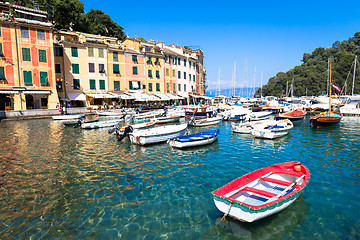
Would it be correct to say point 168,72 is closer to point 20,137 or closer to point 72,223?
point 20,137

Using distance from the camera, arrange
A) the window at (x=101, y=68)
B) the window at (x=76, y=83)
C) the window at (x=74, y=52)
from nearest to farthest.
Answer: the window at (x=74, y=52)
the window at (x=76, y=83)
the window at (x=101, y=68)

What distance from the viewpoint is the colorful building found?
3159 cm

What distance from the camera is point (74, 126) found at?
84.5ft

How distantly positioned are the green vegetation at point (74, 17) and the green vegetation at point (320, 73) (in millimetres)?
82378

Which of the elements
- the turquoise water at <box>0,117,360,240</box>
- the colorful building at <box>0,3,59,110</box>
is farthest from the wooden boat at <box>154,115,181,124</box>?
the colorful building at <box>0,3,59,110</box>

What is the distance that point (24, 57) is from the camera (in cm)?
3288

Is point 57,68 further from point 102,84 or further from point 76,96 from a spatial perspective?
point 102,84

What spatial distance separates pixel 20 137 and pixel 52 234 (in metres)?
17.6

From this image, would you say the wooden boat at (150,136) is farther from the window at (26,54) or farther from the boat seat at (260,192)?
the window at (26,54)

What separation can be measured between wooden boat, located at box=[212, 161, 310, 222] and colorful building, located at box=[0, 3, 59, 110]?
36.7 meters

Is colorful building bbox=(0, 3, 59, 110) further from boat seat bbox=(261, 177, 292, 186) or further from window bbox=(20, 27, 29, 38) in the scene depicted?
boat seat bbox=(261, 177, 292, 186)

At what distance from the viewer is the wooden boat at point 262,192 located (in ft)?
20.2

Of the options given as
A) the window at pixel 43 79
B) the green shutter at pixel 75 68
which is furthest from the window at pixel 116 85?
the window at pixel 43 79

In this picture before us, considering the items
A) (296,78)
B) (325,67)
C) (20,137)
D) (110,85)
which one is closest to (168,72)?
(110,85)
